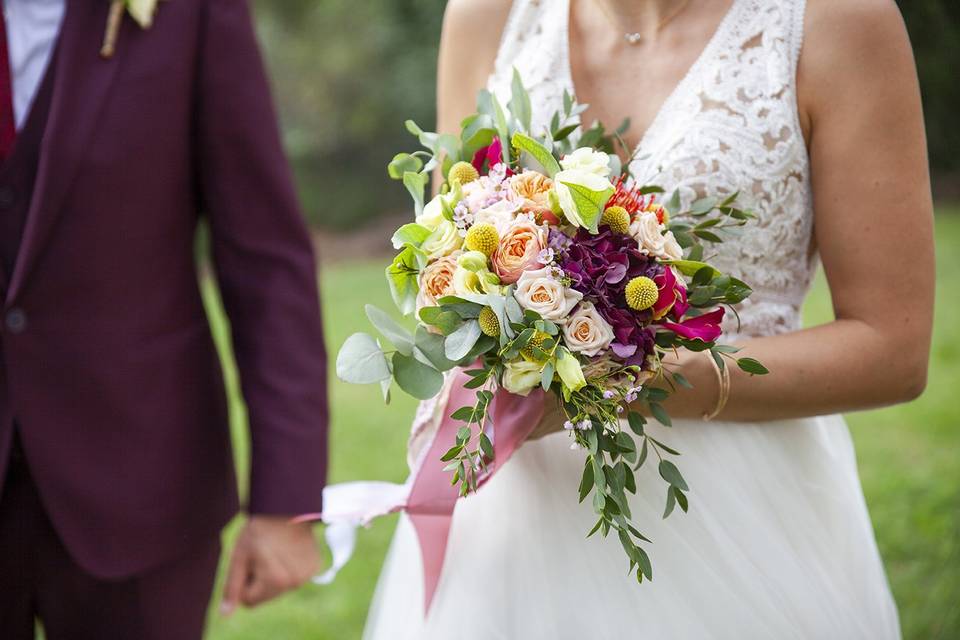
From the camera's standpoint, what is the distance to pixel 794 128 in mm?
2092

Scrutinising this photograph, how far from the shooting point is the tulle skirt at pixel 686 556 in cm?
200

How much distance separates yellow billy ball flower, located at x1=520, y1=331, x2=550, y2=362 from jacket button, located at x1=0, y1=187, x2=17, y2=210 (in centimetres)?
121

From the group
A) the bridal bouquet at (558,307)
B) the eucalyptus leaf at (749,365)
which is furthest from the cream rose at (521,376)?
the eucalyptus leaf at (749,365)

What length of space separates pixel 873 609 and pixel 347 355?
1269mm

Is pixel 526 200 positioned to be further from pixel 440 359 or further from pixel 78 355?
pixel 78 355

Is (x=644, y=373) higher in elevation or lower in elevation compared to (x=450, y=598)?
higher

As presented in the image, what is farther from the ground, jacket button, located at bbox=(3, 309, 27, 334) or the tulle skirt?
jacket button, located at bbox=(3, 309, 27, 334)

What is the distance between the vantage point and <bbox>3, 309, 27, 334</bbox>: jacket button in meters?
2.19

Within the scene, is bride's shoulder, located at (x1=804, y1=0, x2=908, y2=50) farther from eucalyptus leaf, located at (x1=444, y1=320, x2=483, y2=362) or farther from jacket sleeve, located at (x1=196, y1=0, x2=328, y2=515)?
jacket sleeve, located at (x1=196, y1=0, x2=328, y2=515)

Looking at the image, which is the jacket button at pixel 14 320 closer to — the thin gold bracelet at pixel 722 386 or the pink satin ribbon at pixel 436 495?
the pink satin ribbon at pixel 436 495

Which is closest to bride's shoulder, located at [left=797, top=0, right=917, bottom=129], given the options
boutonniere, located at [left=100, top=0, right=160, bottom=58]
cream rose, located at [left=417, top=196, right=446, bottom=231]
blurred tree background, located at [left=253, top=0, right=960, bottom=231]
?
cream rose, located at [left=417, top=196, right=446, bottom=231]

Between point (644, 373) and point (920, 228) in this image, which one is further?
point (920, 228)

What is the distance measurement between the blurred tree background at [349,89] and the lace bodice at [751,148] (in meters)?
Result: 12.2

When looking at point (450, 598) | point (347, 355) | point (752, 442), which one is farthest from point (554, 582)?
point (347, 355)
